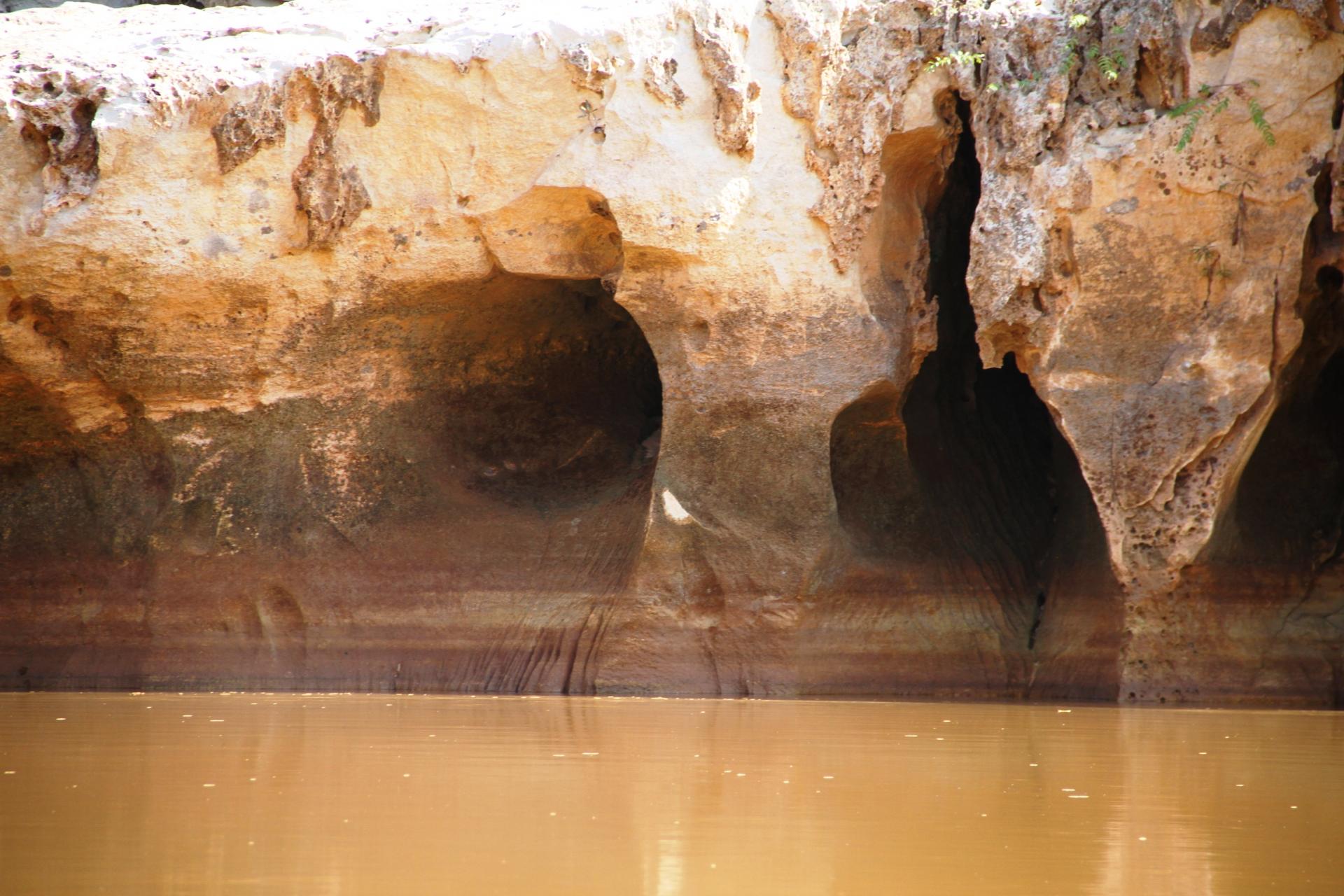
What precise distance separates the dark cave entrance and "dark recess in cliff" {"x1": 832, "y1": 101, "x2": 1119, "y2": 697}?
0.01 meters

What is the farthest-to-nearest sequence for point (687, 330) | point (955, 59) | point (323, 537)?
point (323, 537)
point (687, 330)
point (955, 59)

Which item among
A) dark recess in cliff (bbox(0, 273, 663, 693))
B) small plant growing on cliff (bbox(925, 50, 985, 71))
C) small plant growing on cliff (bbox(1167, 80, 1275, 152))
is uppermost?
small plant growing on cliff (bbox(925, 50, 985, 71))

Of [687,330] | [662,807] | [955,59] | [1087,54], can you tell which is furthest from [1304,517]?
[662,807]

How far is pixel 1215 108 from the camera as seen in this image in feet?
29.3

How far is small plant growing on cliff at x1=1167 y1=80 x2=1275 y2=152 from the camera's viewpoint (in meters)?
8.84

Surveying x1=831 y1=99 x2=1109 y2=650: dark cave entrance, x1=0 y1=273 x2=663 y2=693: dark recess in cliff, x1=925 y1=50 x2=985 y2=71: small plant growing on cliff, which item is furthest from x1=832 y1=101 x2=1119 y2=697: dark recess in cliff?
x1=0 y1=273 x2=663 y2=693: dark recess in cliff

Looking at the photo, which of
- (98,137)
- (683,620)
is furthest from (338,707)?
(98,137)

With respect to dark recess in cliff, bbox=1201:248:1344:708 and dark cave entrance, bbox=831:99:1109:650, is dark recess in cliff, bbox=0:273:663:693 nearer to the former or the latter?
dark cave entrance, bbox=831:99:1109:650

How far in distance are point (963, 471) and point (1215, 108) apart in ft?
10.9

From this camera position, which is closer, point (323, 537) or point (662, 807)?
point (662, 807)

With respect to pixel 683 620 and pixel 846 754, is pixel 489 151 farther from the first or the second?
pixel 846 754

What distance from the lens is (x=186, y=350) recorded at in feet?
33.6

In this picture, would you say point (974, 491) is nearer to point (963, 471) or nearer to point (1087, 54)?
point (963, 471)

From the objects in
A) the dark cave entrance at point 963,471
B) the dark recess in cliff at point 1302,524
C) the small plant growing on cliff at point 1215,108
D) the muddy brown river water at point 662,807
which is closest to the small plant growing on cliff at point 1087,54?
the small plant growing on cliff at point 1215,108
